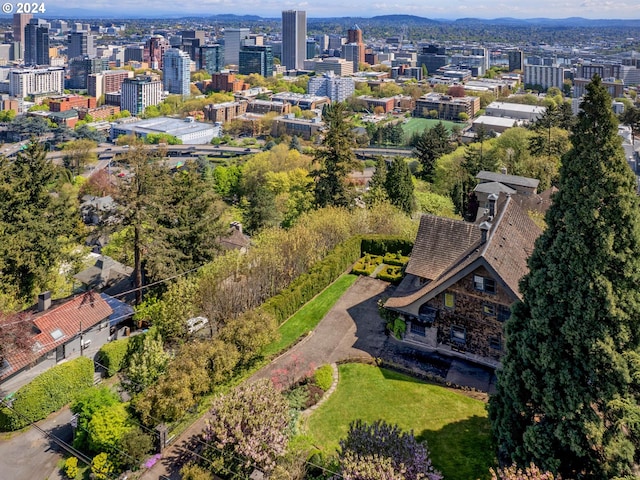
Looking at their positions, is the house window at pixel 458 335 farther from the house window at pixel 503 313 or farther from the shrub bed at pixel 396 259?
the shrub bed at pixel 396 259

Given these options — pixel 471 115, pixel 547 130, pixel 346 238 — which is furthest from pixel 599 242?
pixel 471 115

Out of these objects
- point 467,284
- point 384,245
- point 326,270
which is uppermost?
point 467,284

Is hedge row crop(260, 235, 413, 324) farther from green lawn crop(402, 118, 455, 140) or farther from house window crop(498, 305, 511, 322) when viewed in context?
green lawn crop(402, 118, 455, 140)

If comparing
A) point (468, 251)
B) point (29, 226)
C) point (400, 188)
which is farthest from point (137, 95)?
point (468, 251)

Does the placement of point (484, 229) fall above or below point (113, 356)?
above

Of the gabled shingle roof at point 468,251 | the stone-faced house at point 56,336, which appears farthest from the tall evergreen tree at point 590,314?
the stone-faced house at point 56,336

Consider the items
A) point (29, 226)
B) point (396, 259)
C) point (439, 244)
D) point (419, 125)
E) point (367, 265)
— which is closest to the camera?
point (439, 244)

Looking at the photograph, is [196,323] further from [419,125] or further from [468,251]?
[419,125]
